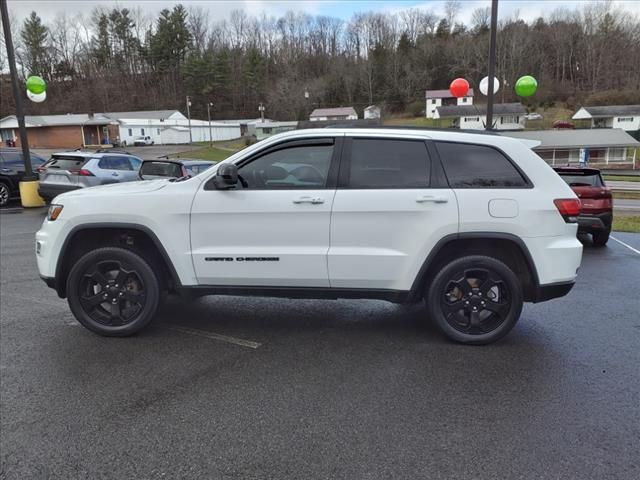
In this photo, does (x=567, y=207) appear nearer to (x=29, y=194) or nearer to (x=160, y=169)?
(x=160, y=169)

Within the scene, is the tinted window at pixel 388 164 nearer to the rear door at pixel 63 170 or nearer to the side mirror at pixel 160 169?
the side mirror at pixel 160 169

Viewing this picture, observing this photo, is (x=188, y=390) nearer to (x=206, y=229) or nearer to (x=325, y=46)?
(x=206, y=229)

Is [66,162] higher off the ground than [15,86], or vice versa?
[15,86]

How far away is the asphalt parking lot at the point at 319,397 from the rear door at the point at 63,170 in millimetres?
8559

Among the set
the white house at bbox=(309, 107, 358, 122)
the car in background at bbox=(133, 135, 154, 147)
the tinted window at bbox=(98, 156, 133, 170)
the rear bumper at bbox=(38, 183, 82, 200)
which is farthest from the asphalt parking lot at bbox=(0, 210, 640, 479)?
the white house at bbox=(309, 107, 358, 122)

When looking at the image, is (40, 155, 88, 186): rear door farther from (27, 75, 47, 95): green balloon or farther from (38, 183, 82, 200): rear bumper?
(27, 75, 47, 95): green balloon

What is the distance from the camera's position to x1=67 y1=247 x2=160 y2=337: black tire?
4246mm

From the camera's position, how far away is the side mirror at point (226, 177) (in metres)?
3.92

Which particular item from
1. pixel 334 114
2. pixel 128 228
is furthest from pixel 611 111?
pixel 128 228

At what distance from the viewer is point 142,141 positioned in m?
63.7

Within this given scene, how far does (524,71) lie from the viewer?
95562 mm

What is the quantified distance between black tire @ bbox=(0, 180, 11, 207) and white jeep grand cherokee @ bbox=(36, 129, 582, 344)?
12.6 m

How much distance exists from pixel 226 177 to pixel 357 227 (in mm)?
1158

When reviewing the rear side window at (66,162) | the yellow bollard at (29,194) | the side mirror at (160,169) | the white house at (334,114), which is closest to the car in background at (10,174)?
the yellow bollard at (29,194)
